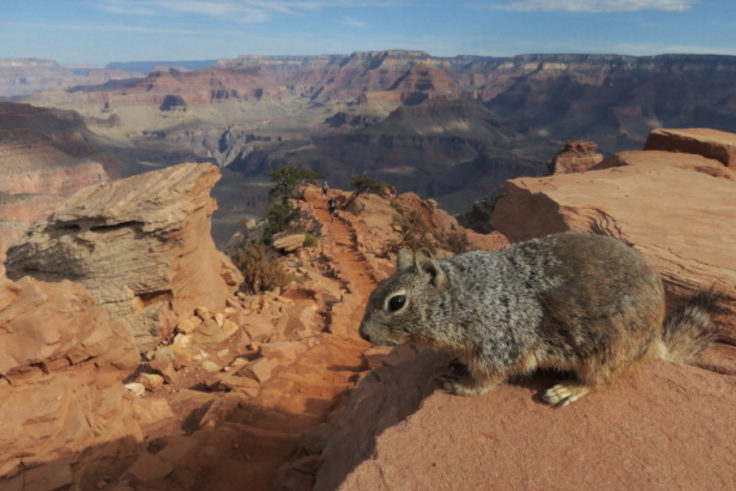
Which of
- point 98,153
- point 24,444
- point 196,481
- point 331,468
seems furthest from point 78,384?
point 98,153

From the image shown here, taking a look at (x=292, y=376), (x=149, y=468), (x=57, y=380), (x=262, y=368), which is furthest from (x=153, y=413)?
(x=292, y=376)

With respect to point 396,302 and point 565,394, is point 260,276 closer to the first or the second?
point 396,302

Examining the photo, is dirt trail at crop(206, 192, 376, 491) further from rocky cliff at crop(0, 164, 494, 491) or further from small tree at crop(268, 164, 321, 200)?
small tree at crop(268, 164, 321, 200)

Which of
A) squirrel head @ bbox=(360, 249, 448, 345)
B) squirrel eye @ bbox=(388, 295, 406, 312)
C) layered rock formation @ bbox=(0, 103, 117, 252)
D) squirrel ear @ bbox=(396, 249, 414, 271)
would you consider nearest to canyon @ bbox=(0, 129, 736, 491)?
squirrel head @ bbox=(360, 249, 448, 345)

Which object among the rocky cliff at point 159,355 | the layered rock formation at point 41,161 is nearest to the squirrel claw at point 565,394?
the rocky cliff at point 159,355

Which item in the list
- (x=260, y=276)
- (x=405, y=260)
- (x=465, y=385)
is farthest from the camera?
(x=260, y=276)
